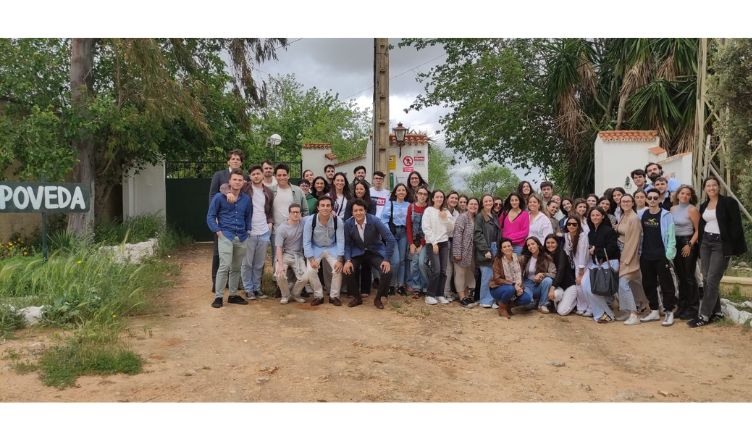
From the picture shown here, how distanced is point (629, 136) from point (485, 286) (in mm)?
6669

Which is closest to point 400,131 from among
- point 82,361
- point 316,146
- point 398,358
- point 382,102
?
point 316,146

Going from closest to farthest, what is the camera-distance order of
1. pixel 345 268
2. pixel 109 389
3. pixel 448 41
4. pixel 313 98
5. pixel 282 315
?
1. pixel 109 389
2. pixel 282 315
3. pixel 345 268
4. pixel 448 41
5. pixel 313 98

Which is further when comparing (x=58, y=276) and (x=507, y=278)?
(x=507, y=278)

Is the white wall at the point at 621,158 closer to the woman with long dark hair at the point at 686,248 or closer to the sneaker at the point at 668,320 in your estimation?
the woman with long dark hair at the point at 686,248

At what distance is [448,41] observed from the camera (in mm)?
18109

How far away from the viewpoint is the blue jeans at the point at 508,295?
22.0ft

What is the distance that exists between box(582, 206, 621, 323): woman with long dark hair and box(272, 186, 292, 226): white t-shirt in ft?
11.4

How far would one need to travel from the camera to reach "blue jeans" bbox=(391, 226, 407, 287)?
7262 mm

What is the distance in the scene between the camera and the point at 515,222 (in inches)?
280

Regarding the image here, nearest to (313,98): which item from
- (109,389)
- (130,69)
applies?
(130,69)

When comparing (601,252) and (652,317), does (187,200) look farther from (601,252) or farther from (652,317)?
(652,317)

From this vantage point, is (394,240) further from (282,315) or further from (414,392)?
(414,392)

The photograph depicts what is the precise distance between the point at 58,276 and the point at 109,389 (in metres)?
2.66

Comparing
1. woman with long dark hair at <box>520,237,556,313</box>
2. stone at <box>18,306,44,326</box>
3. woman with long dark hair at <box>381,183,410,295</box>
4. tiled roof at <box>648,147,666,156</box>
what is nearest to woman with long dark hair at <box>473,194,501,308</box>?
woman with long dark hair at <box>520,237,556,313</box>
